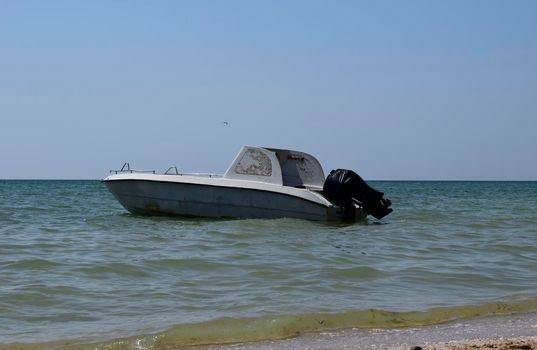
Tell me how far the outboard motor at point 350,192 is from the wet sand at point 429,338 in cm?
966

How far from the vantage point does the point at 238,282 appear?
8273 millimetres

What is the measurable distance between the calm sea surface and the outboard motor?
146cm

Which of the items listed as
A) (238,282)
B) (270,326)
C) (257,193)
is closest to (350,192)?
(257,193)

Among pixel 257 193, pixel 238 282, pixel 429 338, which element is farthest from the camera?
pixel 257 193

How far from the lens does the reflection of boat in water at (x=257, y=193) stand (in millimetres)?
15852

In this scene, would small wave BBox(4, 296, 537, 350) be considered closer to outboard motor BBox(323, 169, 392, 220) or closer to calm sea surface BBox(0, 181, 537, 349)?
calm sea surface BBox(0, 181, 537, 349)

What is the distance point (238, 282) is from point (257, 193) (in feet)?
25.7

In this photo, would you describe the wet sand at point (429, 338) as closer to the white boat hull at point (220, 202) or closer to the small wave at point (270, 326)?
the small wave at point (270, 326)

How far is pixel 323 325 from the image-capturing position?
20.5 feet

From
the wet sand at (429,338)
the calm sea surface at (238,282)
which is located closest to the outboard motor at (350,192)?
the calm sea surface at (238,282)

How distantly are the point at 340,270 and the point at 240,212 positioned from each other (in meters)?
7.40

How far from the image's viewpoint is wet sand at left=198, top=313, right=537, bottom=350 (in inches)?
205

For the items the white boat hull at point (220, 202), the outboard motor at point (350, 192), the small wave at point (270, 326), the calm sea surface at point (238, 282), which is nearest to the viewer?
the small wave at point (270, 326)

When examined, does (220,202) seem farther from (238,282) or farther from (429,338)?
(429,338)
